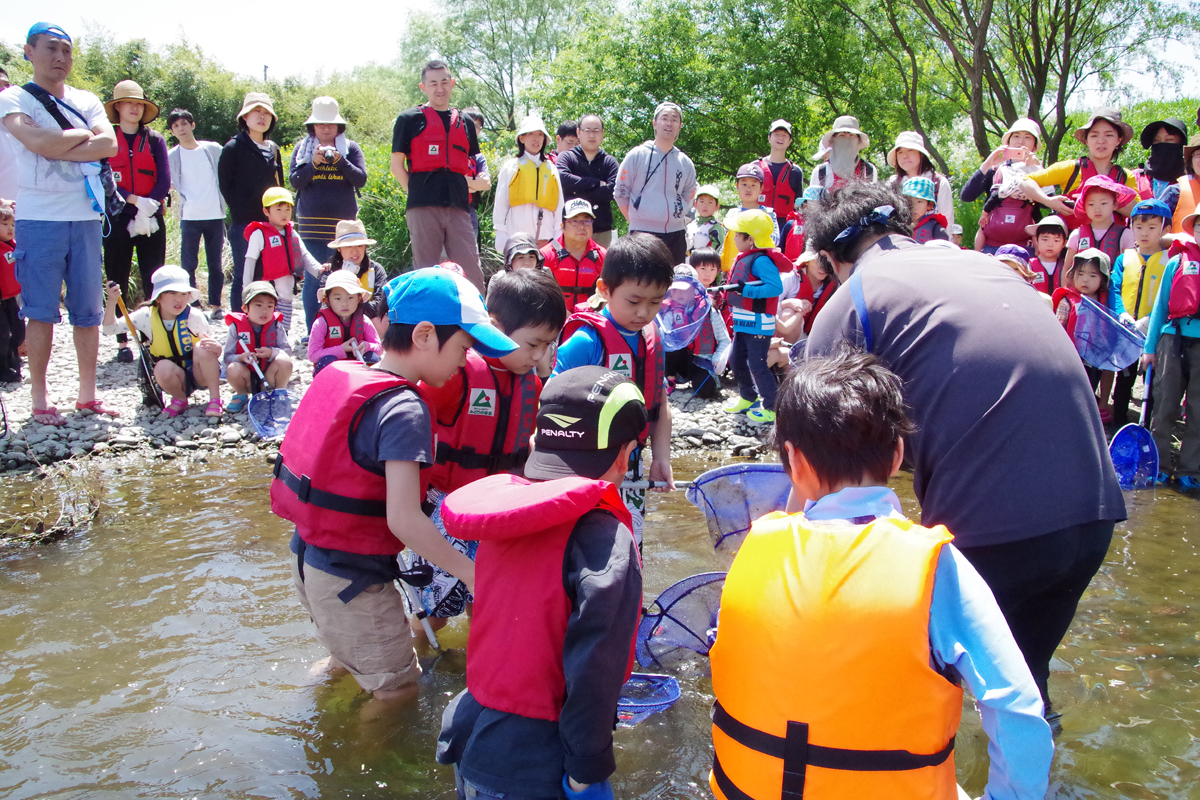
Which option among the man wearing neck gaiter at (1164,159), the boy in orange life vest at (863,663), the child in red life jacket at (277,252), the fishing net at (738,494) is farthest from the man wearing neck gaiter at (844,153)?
the boy in orange life vest at (863,663)

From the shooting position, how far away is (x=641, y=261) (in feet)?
11.9

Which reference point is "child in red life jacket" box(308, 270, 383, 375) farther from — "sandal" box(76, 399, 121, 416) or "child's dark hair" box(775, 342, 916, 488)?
Result: "child's dark hair" box(775, 342, 916, 488)

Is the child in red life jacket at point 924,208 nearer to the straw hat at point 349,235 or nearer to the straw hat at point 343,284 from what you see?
the straw hat at point 343,284

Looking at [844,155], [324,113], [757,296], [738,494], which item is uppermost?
[324,113]

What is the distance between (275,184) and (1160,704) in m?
9.14

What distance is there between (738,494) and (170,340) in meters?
5.97

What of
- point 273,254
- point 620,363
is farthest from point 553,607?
point 273,254

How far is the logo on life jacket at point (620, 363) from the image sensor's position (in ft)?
12.1

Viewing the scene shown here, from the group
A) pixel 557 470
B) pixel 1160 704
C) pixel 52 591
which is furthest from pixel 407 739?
pixel 1160 704

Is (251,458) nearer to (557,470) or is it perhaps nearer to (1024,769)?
(557,470)

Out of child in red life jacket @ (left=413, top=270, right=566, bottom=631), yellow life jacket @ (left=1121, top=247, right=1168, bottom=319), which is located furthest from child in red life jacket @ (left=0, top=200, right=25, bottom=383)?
yellow life jacket @ (left=1121, top=247, right=1168, bottom=319)

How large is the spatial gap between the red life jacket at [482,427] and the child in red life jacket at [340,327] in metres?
4.23

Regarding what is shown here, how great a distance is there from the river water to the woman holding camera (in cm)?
465

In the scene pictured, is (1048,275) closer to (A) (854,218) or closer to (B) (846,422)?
(A) (854,218)
